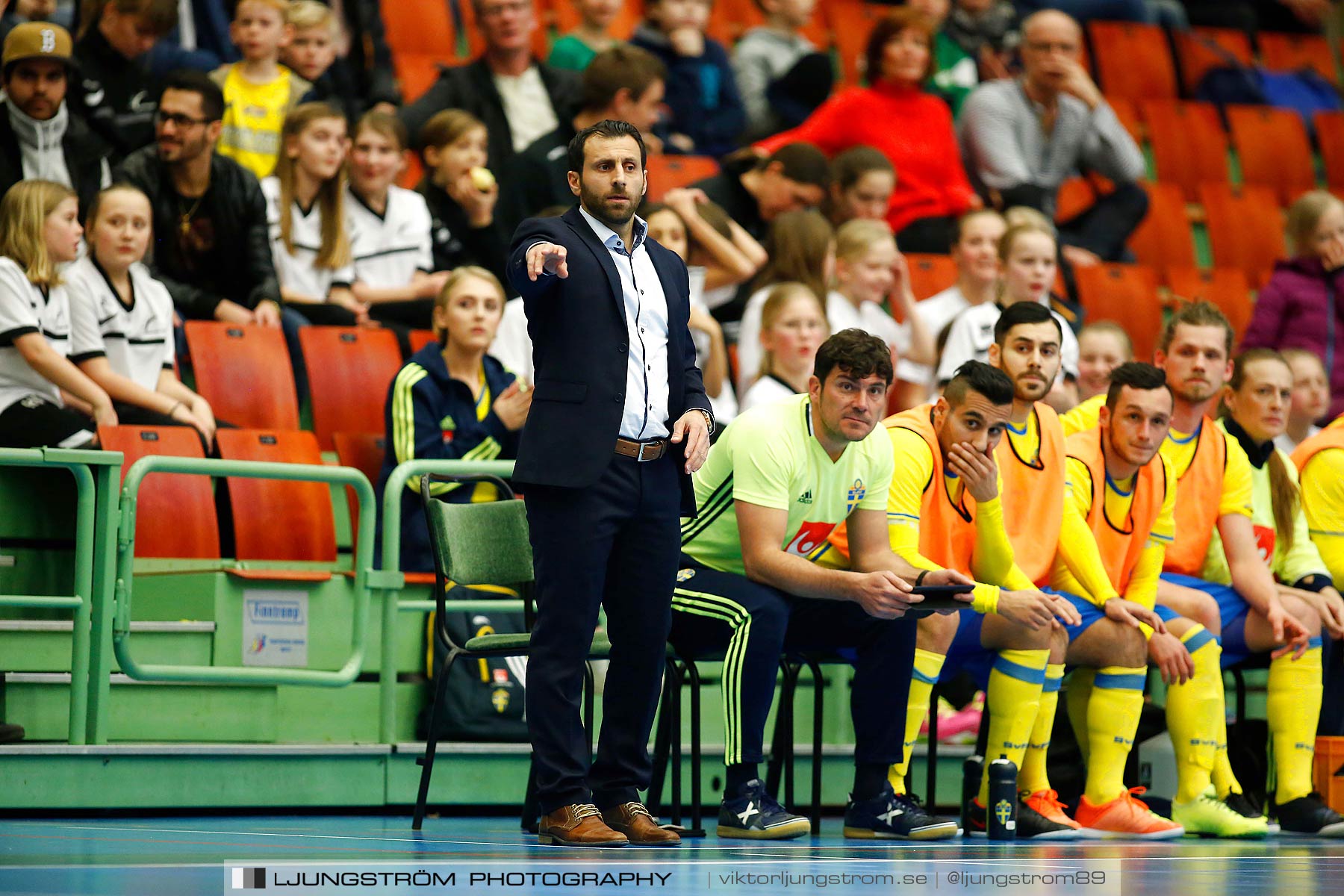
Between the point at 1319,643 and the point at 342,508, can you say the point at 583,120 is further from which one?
the point at 1319,643

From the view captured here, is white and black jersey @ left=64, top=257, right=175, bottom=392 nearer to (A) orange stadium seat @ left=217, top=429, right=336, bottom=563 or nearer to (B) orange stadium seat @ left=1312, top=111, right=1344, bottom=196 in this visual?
(A) orange stadium seat @ left=217, top=429, right=336, bottom=563

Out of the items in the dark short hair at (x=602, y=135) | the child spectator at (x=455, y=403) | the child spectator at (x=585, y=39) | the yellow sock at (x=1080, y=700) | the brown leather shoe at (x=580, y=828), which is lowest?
the brown leather shoe at (x=580, y=828)

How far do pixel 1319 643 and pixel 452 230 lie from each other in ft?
13.5

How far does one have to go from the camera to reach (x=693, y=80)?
9.95 meters

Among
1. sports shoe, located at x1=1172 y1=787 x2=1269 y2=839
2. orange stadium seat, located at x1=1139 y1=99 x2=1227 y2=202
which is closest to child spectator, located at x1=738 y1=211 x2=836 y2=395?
sports shoe, located at x1=1172 y1=787 x2=1269 y2=839

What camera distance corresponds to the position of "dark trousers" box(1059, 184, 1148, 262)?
408 inches

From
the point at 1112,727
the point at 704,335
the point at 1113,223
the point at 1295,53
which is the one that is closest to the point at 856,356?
the point at 1112,727

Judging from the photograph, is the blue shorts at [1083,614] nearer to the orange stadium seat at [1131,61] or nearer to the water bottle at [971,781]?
the water bottle at [971,781]

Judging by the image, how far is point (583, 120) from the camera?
852 centimetres

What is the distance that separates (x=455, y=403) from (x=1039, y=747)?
2420 millimetres

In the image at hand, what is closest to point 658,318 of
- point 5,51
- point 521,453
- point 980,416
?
point 521,453

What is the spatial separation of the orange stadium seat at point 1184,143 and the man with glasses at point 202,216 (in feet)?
21.5

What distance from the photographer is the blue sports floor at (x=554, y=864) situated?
354 cm

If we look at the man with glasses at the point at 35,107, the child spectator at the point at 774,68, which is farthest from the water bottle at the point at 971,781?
the child spectator at the point at 774,68
